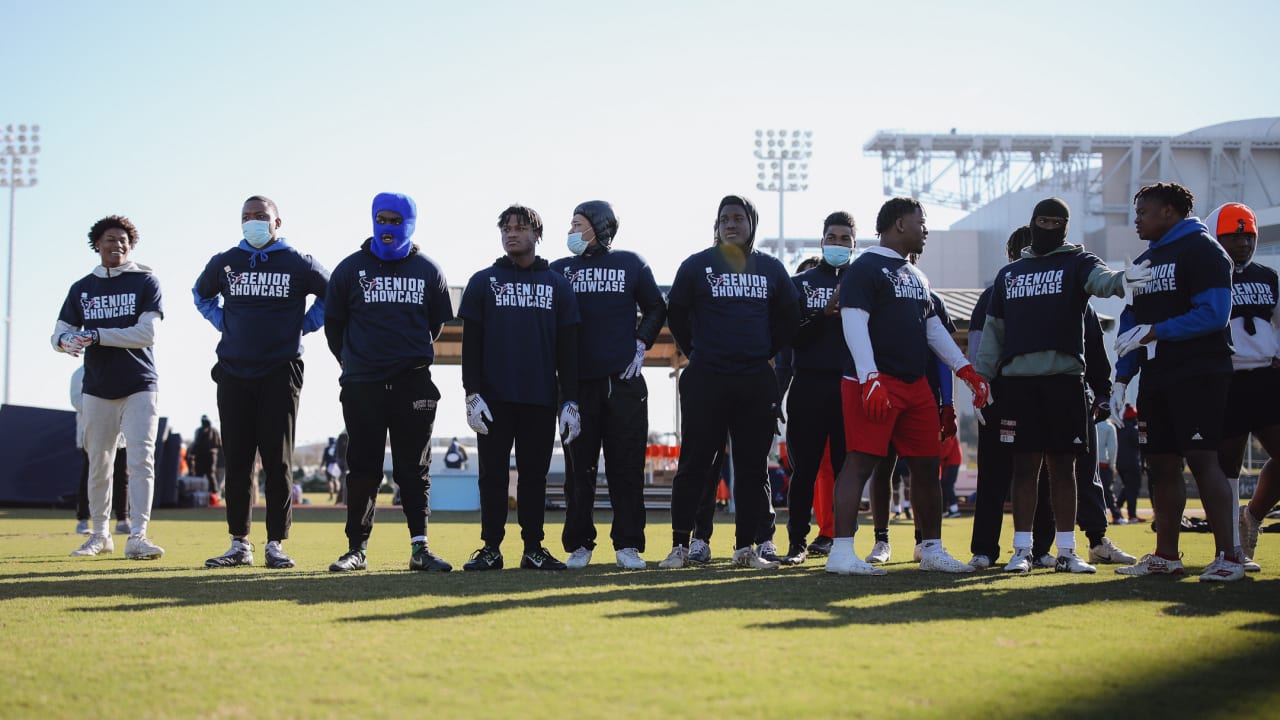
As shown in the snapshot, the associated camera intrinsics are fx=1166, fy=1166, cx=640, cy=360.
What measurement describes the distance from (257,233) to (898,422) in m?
4.00

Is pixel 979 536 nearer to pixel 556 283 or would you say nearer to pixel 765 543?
pixel 765 543

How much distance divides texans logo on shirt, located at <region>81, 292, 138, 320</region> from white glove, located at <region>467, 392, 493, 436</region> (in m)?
3.13

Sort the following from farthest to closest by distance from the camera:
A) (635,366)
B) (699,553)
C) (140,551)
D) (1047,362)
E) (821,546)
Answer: (821,546) → (140,551) → (699,553) → (635,366) → (1047,362)

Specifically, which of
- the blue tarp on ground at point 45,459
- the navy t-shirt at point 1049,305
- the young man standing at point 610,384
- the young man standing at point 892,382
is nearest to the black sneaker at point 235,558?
the young man standing at point 610,384

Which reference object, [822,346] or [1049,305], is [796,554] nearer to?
[822,346]

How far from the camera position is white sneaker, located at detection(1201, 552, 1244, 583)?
567cm

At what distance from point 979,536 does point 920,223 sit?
74.8 inches

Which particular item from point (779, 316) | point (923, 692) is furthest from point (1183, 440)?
point (923, 692)

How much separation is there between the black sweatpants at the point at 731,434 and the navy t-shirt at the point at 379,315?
1.53 meters

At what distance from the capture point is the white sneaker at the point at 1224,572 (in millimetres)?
5668

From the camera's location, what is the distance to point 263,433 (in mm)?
7086

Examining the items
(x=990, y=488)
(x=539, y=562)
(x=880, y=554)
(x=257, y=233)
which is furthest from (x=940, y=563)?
(x=257, y=233)

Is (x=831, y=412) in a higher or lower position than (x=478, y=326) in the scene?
lower

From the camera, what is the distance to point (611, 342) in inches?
270
